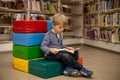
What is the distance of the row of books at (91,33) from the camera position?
4941 mm

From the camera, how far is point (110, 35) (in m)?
4.24

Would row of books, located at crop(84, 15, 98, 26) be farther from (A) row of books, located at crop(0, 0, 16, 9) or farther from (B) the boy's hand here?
(B) the boy's hand

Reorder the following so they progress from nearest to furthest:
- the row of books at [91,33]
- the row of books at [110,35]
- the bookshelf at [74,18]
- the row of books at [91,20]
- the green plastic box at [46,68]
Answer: the green plastic box at [46,68], the row of books at [110,35], the row of books at [91,33], the row of books at [91,20], the bookshelf at [74,18]

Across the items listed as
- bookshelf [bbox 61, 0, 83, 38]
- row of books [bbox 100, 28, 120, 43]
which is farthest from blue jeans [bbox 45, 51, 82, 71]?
bookshelf [bbox 61, 0, 83, 38]

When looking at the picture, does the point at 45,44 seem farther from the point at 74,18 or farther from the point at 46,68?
the point at 74,18

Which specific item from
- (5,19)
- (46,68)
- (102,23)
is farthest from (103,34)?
(46,68)

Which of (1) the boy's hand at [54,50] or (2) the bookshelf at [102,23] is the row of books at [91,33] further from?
(1) the boy's hand at [54,50]

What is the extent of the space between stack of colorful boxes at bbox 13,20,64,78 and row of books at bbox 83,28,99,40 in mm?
2681

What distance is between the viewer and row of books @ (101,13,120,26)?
401 centimetres

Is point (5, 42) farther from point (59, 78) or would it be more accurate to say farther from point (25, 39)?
point (59, 78)

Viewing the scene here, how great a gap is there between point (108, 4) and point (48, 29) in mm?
2417

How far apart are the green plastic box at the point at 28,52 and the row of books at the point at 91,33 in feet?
9.25

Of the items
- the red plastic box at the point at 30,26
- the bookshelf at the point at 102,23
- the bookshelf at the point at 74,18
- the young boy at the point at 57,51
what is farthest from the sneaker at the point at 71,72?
the bookshelf at the point at 74,18

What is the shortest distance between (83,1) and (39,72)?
13.3 ft
